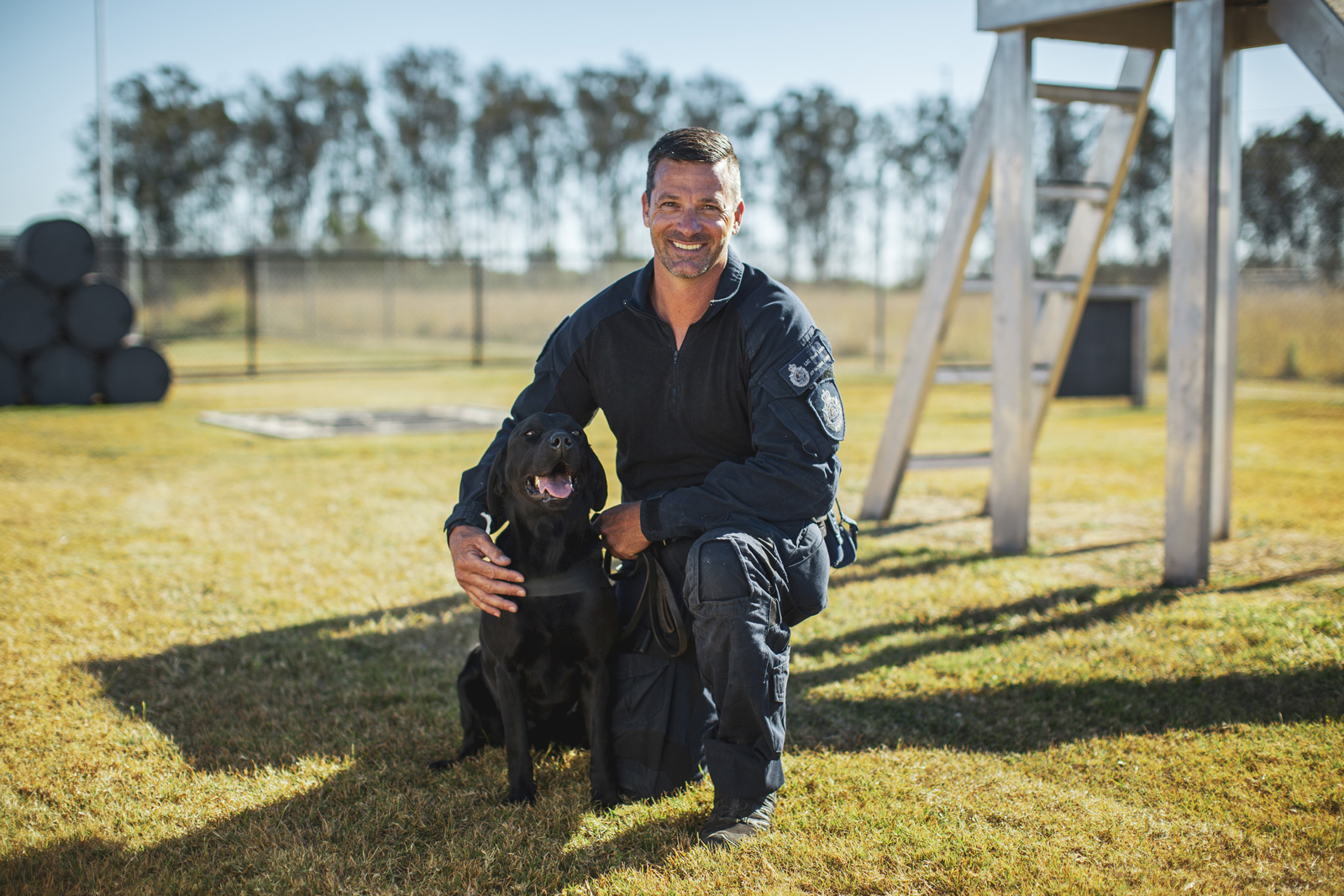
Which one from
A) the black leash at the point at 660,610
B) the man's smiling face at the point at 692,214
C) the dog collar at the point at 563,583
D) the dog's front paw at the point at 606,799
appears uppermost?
the man's smiling face at the point at 692,214

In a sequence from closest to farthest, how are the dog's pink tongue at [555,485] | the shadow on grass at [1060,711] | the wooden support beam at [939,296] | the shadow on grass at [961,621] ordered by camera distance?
the dog's pink tongue at [555,485], the shadow on grass at [1060,711], the shadow on grass at [961,621], the wooden support beam at [939,296]

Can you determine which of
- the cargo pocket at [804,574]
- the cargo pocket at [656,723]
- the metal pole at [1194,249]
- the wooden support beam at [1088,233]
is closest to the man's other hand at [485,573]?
the cargo pocket at [656,723]

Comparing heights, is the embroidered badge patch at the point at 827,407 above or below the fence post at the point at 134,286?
below

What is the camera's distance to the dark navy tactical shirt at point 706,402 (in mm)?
2414

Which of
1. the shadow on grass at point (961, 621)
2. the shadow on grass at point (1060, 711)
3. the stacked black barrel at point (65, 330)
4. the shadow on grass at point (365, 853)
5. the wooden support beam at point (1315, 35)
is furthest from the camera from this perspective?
the stacked black barrel at point (65, 330)

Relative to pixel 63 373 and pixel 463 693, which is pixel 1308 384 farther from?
pixel 63 373

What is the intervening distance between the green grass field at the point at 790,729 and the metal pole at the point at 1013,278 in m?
0.51

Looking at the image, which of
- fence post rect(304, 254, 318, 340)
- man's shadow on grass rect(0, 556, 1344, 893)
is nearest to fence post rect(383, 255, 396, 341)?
fence post rect(304, 254, 318, 340)

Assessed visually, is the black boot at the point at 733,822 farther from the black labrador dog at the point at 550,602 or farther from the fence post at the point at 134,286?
the fence post at the point at 134,286

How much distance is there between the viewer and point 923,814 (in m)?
2.38

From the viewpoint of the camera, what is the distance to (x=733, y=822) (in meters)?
2.28

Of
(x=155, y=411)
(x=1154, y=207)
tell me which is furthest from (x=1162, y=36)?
(x=1154, y=207)

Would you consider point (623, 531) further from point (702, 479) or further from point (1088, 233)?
point (1088, 233)

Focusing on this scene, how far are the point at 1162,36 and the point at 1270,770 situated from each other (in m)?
3.78
